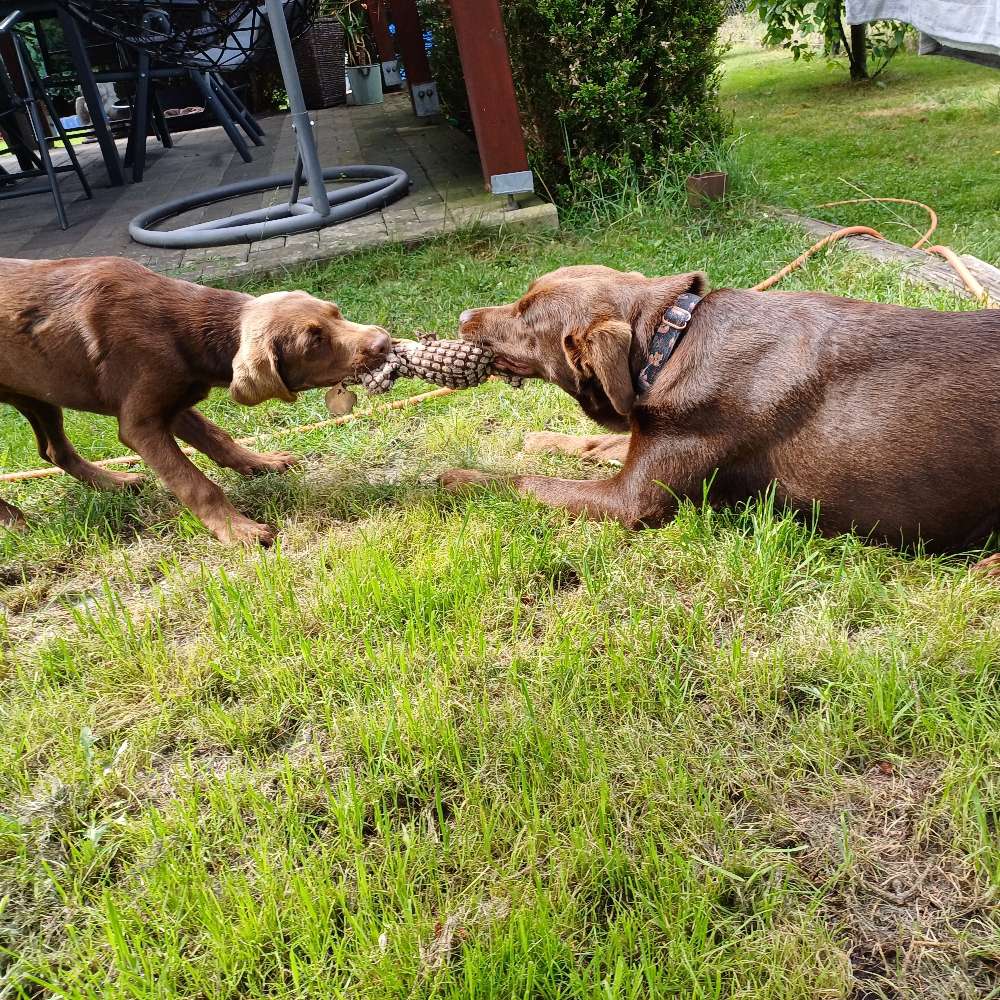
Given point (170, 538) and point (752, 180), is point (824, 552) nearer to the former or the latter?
point (170, 538)

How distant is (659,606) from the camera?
8.21 feet

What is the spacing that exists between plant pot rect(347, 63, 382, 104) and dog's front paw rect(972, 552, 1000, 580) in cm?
1352

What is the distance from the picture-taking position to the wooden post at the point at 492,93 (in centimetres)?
574

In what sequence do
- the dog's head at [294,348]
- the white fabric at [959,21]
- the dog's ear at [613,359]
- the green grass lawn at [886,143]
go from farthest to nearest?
the green grass lawn at [886,143] < the white fabric at [959,21] < the dog's head at [294,348] < the dog's ear at [613,359]

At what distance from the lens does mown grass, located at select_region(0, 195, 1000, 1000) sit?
159 cm

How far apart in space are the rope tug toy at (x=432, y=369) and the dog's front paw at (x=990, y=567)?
1629mm

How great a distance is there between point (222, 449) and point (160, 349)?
0.59 metres

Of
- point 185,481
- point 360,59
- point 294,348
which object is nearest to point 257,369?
point 294,348

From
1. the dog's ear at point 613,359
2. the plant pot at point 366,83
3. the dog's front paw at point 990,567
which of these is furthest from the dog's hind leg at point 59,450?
the plant pot at point 366,83

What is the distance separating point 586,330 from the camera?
283cm

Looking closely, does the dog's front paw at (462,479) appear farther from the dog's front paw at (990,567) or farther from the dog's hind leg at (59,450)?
the dog's front paw at (990,567)

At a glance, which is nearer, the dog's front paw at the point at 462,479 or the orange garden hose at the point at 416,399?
the dog's front paw at the point at 462,479

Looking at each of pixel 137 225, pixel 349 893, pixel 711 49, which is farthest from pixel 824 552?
pixel 137 225

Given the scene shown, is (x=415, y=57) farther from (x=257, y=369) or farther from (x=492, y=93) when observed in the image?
(x=257, y=369)
